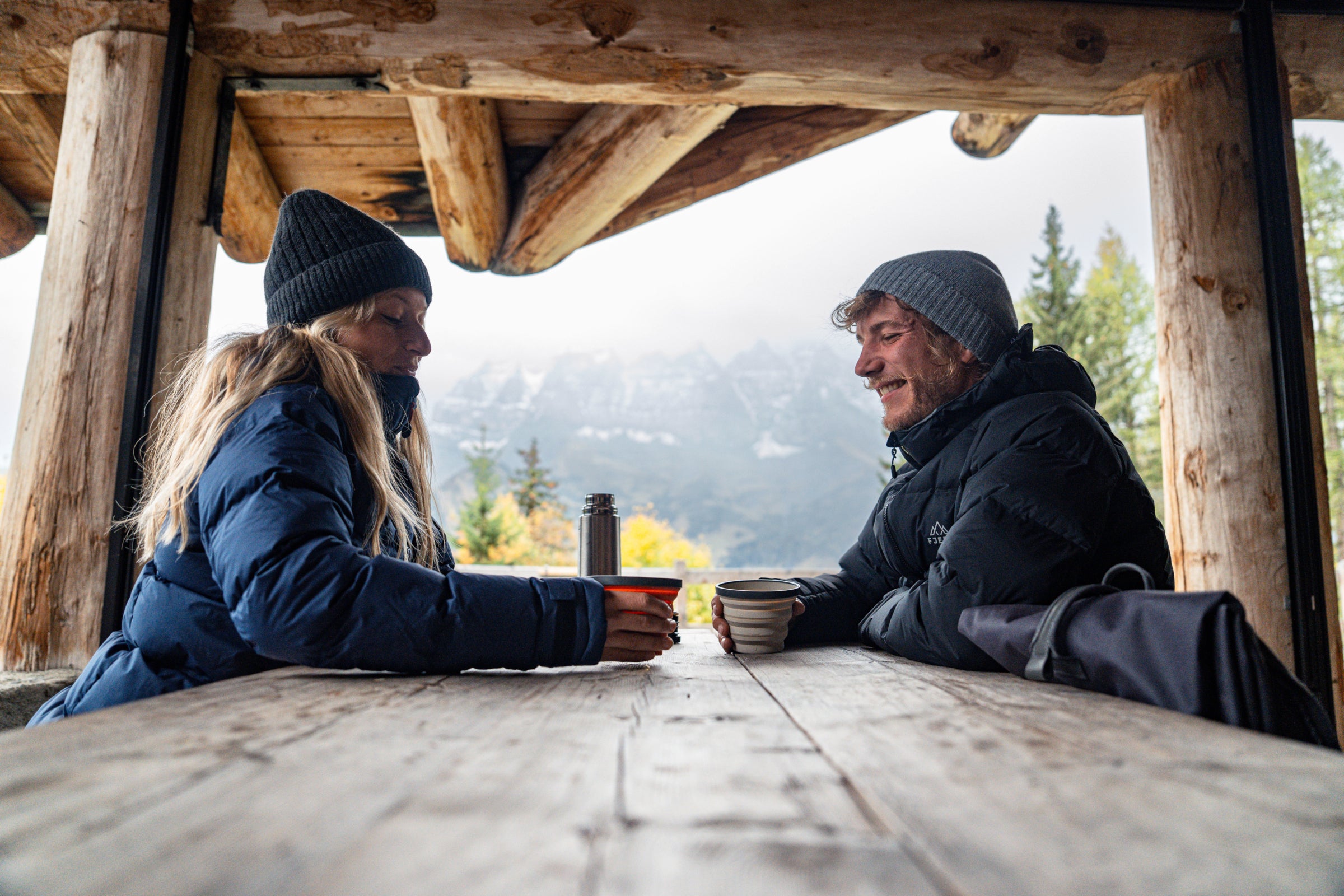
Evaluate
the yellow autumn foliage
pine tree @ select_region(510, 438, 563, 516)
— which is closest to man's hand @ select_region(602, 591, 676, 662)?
the yellow autumn foliage

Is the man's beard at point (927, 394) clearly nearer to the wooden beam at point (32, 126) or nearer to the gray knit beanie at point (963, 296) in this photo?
the gray knit beanie at point (963, 296)

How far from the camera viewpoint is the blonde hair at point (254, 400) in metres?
1.43

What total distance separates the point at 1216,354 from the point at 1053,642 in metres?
1.88

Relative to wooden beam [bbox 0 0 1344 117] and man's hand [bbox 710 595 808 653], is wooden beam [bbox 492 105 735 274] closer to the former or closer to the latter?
wooden beam [bbox 0 0 1344 117]

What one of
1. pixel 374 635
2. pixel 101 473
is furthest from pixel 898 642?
pixel 101 473

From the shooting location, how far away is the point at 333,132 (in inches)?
146

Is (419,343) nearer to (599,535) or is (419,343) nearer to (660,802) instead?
(599,535)

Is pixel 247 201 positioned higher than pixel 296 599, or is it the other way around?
pixel 247 201

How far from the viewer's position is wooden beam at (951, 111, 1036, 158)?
3887mm

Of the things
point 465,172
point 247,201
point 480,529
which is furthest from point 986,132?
point 480,529

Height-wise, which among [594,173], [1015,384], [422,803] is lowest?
[422,803]

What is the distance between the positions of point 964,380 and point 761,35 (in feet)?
4.34

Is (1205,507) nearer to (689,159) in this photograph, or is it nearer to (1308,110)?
(1308,110)

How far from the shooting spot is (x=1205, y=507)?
Result: 252cm
